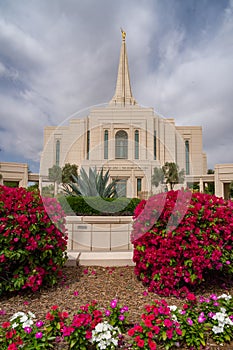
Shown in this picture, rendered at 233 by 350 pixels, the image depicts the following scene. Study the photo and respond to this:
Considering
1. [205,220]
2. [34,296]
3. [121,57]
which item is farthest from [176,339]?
[121,57]

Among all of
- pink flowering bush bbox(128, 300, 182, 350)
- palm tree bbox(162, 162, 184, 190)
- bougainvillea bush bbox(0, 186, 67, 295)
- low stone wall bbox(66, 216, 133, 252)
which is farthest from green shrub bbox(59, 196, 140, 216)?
palm tree bbox(162, 162, 184, 190)

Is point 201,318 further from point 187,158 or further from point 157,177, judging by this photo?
point 187,158

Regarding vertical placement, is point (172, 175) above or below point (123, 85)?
below

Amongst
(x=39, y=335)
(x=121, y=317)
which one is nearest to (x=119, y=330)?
(x=121, y=317)

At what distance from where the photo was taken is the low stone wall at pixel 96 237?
4840mm

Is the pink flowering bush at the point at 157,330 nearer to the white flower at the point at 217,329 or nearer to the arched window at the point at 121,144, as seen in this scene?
the white flower at the point at 217,329

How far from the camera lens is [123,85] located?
118 feet

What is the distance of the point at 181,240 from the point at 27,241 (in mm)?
1877

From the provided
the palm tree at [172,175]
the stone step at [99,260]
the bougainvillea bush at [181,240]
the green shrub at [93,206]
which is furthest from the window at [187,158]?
the bougainvillea bush at [181,240]

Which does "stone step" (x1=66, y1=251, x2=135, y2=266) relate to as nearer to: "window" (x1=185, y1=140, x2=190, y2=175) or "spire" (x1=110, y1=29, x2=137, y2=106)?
"spire" (x1=110, y1=29, x2=137, y2=106)

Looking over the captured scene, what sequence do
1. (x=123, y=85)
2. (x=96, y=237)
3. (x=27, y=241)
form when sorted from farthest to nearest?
(x=123, y=85) < (x=96, y=237) < (x=27, y=241)

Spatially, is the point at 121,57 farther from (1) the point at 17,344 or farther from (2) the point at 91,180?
(1) the point at 17,344

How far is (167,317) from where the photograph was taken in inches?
80.4

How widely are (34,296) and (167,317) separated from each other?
69.4 inches
